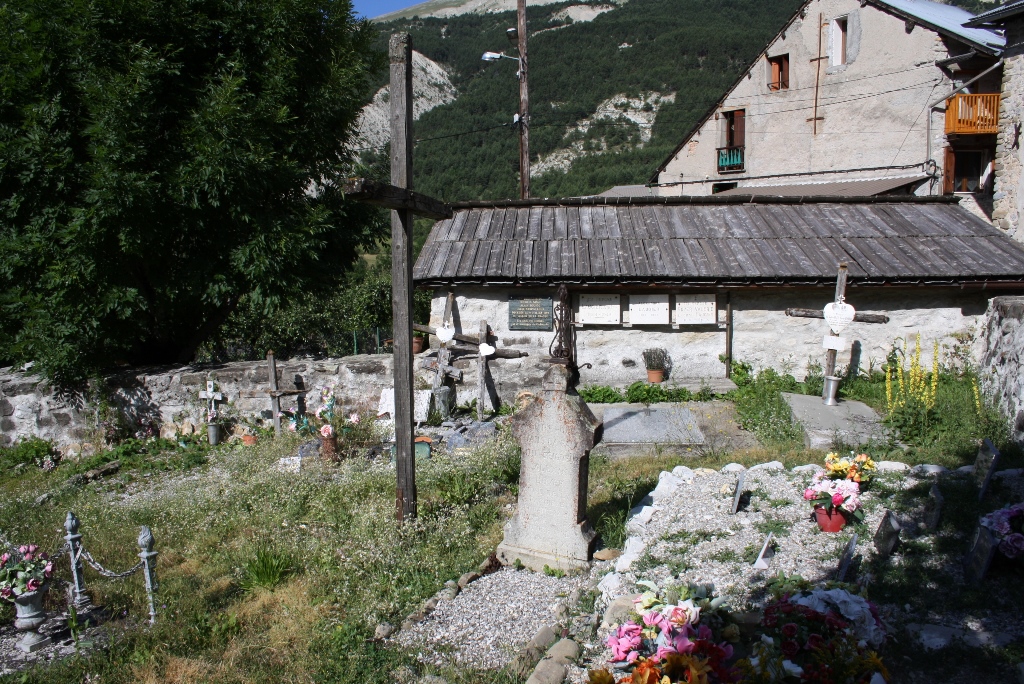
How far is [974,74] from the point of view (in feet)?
58.5

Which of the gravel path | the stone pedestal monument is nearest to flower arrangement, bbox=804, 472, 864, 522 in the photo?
the stone pedestal monument

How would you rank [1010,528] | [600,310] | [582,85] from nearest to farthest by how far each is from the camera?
1. [1010,528]
2. [600,310]
3. [582,85]

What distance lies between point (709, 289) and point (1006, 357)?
3898 millimetres

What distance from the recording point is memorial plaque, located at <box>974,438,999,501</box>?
5453 millimetres

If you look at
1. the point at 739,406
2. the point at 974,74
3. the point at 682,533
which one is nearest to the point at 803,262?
the point at 739,406

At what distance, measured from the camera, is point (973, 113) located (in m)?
16.5

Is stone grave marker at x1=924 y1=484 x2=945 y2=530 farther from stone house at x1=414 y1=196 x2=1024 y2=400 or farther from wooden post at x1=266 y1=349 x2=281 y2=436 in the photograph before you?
wooden post at x1=266 y1=349 x2=281 y2=436

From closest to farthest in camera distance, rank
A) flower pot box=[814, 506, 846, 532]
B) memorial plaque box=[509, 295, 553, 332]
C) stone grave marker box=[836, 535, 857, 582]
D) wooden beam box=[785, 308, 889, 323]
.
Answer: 1. stone grave marker box=[836, 535, 857, 582]
2. flower pot box=[814, 506, 846, 532]
3. wooden beam box=[785, 308, 889, 323]
4. memorial plaque box=[509, 295, 553, 332]

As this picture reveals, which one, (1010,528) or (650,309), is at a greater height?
(650,309)

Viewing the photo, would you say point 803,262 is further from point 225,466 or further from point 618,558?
point 225,466

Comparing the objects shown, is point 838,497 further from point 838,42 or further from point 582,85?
point 582,85

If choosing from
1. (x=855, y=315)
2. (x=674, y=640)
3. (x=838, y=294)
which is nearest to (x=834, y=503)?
(x=674, y=640)

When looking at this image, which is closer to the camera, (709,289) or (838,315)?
(838,315)

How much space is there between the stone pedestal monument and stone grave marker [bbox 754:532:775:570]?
1.25 meters
